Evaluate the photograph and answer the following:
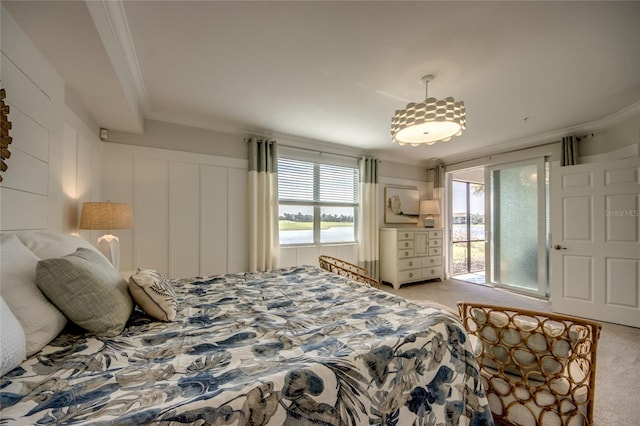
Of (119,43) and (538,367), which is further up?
(119,43)

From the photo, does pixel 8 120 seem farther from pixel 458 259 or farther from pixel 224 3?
pixel 458 259

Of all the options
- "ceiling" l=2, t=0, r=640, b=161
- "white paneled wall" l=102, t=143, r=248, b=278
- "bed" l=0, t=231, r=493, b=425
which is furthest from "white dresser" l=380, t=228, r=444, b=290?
"bed" l=0, t=231, r=493, b=425

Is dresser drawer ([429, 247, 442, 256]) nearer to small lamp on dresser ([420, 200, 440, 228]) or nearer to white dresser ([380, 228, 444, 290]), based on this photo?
white dresser ([380, 228, 444, 290])

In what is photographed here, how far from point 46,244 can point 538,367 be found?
2.50 m

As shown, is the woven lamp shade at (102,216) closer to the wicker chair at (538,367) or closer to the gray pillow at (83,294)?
the gray pillow at (83,294)

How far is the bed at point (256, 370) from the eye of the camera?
27.1 inches

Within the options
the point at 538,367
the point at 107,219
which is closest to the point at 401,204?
the point at 538,367

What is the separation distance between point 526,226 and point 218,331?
16.3ft

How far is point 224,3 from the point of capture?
1.60 meters

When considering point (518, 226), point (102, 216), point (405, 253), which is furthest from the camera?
point (405, 253)

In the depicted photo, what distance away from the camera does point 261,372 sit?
85cm

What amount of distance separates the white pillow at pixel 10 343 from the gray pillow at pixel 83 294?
0.19m

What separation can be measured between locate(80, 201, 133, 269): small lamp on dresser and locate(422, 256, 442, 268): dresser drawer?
4603mm

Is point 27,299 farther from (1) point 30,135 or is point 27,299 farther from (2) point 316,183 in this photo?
(2) point 316,183
